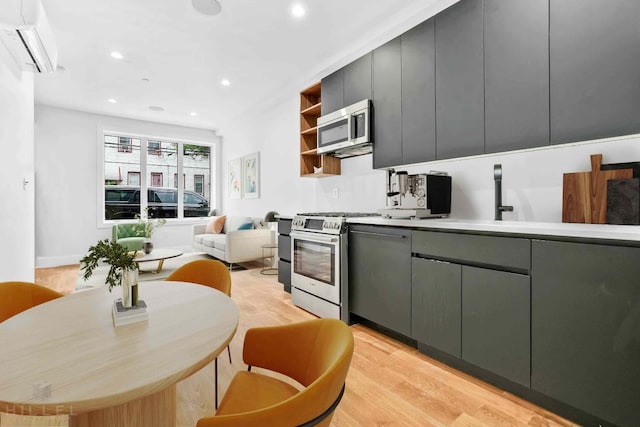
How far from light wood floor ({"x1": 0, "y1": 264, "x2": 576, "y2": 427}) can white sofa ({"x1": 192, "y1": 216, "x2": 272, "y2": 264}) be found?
242 centimetres

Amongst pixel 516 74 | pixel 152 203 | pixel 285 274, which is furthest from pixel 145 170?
pixel 516 74

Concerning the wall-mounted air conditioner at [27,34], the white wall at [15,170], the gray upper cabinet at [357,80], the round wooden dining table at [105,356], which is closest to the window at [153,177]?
the white wall at [15,170]

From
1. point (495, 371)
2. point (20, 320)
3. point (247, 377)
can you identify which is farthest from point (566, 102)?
point (20, 320)

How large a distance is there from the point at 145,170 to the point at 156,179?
11.0 inches

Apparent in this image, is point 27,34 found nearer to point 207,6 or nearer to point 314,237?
point 207,6

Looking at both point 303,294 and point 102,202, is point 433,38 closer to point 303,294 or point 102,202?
point 303,294

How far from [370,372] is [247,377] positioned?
111 cm

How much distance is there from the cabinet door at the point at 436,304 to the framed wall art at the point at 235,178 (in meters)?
4.84

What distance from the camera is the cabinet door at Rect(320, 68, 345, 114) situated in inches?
133

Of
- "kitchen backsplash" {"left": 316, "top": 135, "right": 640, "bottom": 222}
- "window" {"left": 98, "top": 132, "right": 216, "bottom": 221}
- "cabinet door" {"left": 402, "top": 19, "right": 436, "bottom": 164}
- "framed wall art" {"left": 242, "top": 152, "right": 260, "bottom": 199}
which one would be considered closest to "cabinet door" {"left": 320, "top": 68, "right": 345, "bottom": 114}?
"cabinet door" {"left": 402, "top": 19, "right": 436, "bottom": 164}

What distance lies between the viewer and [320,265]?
2951mm

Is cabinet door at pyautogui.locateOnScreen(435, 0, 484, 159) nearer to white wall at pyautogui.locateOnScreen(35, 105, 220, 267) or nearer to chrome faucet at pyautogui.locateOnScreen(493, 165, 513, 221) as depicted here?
chrome faucet at pyautogui.locateOnScreen(493, 165, 513, 221)

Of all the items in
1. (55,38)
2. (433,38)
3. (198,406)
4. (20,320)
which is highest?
(55,38)

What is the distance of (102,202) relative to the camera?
234 inches
